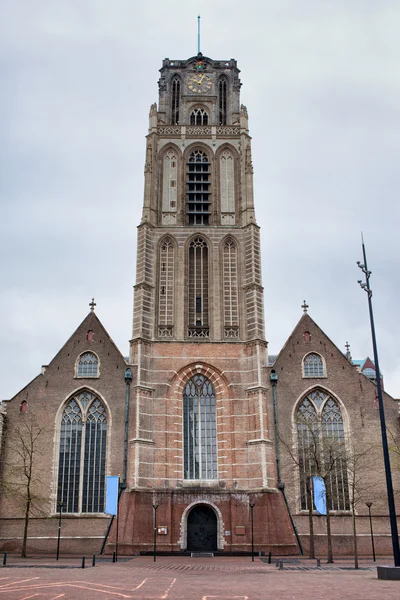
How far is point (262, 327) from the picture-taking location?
43.8m

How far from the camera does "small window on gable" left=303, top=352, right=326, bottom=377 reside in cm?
4278

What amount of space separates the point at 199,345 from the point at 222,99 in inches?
1003

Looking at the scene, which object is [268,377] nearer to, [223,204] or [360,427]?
[360,427]

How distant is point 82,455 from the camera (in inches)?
1582

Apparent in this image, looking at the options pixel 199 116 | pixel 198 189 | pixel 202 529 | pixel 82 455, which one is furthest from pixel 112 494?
pixel 199 116

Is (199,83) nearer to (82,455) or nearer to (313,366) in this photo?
(313,366)

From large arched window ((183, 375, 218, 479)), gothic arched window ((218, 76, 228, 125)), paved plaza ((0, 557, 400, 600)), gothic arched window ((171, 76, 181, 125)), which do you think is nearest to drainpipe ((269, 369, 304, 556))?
large arched window ((183, 375, 218, 479))

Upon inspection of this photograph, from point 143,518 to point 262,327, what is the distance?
52.7 ft

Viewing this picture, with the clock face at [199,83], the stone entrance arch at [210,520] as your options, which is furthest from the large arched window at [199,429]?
the clock face at [199,83]

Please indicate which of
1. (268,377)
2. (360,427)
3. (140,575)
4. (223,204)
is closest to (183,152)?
(223,204)

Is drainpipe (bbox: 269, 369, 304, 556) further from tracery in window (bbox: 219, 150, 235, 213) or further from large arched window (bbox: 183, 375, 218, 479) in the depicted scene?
tracery in window (bbox: 219, 150, 235, 213)

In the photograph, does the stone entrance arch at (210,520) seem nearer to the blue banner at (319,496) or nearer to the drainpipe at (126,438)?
the drainpipe at (126,438)

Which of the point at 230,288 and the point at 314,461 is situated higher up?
the point at 230,288

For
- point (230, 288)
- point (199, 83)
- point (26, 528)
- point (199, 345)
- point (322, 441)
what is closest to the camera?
point (26, 528)
